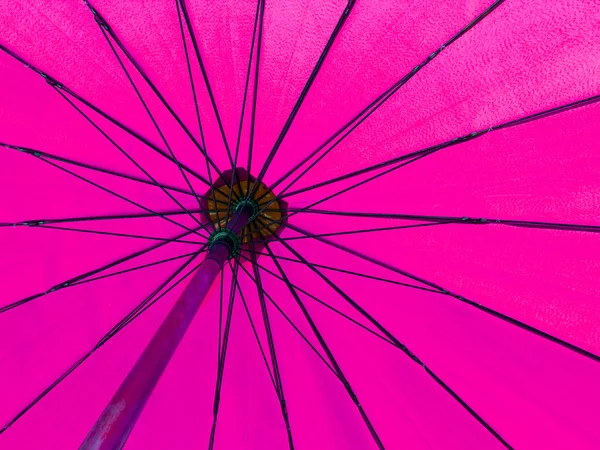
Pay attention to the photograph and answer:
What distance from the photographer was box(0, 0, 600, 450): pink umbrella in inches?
92.1

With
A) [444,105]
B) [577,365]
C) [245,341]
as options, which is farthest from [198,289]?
[577,365]

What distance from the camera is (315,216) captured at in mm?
2996

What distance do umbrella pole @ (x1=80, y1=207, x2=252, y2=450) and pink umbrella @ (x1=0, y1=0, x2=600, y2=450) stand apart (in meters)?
0.02

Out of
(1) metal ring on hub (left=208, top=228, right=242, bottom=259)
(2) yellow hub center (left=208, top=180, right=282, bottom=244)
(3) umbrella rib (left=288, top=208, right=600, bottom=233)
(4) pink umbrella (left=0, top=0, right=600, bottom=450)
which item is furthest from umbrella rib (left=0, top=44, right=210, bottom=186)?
(3) umbrella rib (left=288, top=208, right=600, bottom=233)

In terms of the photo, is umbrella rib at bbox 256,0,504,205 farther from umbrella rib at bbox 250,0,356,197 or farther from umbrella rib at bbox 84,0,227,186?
umbrella rib at bbox 84,0,227,186

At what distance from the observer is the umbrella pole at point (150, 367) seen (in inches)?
69.2

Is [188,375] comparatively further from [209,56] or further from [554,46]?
[554,46]

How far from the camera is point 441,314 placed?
267cm

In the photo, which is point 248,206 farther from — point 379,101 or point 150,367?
point 150,367

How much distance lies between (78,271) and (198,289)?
2.85ft

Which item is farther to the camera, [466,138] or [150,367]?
[466,138]

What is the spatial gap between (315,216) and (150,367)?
1.31 metres

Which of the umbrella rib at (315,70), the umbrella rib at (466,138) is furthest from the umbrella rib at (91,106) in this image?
the umbrella rib at (466,138)

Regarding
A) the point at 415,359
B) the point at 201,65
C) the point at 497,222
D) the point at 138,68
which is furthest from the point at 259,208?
the point at 497,222
